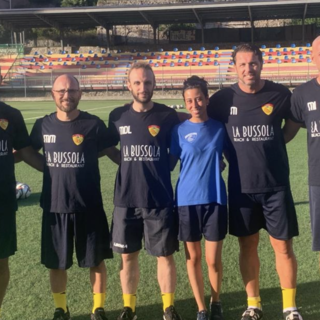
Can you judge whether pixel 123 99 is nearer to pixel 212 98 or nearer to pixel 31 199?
pixel 31 199

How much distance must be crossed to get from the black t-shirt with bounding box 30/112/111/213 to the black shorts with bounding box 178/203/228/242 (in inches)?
25.5

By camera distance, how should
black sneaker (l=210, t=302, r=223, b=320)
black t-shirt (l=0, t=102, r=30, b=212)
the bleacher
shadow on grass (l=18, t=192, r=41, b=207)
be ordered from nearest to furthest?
black t-shirt (l=0, t=102, r=30, b=212)
black sneaker (l=210, t=302, r=223, b=320)
shadow on grass (l=18, t=192, r=41, b=207)
the bleacher

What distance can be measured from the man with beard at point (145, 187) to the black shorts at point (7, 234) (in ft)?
2.36

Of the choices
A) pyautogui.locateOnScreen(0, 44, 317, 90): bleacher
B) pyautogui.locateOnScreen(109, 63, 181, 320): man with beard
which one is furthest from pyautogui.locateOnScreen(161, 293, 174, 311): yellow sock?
pyautogui.locateOnScreen(0, 44, 317, 90): bleacher

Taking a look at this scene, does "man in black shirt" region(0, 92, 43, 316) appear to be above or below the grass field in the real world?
above

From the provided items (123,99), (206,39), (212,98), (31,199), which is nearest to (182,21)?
(206,39)

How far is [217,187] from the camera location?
3492mm

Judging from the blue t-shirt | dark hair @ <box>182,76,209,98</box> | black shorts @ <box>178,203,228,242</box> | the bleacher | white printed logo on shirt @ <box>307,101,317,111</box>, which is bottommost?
black shorts @ <box>178,203,228,242</box>

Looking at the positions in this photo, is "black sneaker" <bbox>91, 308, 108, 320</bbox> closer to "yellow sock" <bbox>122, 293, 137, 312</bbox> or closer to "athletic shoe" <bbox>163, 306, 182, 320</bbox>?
"yellow sock" <bbox>122, 293, 137, 312</bbox>

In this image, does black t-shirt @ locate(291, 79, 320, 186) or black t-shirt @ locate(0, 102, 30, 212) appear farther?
black t-shirt @ locate(0, 102, 30, 212)

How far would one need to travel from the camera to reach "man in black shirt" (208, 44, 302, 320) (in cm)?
346

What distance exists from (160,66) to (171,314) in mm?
33611

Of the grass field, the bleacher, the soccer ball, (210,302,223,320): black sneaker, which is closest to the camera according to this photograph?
(210,302,223,320): black sneaker

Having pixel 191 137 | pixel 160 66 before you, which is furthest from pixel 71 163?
pixel 160 66
